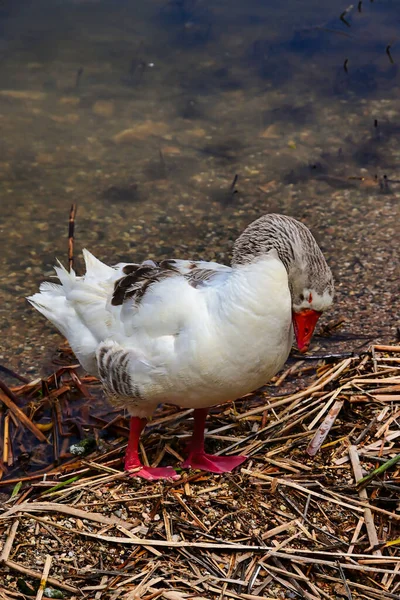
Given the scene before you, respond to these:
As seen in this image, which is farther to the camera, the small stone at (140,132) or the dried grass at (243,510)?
the small stone at (140,132)

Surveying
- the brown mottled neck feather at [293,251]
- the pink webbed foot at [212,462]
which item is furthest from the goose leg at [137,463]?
the brown mottled neck feather at [293,251]

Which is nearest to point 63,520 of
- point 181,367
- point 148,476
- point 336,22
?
point 148,476

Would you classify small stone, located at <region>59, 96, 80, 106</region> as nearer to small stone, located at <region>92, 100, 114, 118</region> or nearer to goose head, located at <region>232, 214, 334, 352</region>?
small stone, located at <region>92, 100, 114, 118</region>

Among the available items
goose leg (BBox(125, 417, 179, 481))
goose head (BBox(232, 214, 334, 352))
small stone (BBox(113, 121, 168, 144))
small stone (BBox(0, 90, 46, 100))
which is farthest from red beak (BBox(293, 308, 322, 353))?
small stone (BBox(0, 90, 46, 100))

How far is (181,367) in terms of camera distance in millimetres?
3865

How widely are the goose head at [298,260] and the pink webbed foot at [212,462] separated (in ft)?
2.75

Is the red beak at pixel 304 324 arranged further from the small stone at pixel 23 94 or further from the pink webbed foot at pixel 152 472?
the small stone at pixel 23 94

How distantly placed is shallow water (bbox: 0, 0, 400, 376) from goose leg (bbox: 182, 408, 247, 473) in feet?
5.44

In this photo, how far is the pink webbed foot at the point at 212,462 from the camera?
427 centimetres

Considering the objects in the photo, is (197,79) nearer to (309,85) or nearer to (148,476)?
(309,85)

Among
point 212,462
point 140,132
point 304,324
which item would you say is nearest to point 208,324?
point 304,324

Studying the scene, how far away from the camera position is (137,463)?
4359 millimetres

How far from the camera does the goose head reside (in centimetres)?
376

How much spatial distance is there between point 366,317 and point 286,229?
2458 mm
